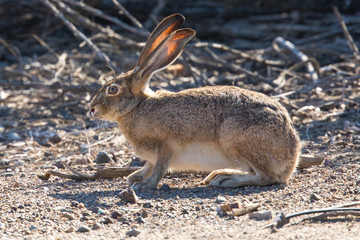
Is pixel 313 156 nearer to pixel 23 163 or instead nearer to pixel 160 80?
pixel 23 163

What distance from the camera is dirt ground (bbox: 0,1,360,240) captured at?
3812 millimetres

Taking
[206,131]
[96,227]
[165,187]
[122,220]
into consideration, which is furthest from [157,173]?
[96,227]

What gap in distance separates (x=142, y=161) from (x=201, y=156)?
960 millimetres

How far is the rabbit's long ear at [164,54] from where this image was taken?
5.27m

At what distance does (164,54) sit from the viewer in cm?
532

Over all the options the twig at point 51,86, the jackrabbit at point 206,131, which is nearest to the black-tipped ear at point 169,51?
the jackrabbit at point 206,131

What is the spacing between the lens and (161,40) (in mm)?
5434

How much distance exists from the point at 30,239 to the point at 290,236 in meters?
1.53

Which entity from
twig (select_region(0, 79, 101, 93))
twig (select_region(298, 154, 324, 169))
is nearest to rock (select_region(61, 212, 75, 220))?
twig (select_region(298, 154, 324, 169))

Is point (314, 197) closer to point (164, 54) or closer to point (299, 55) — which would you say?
point (164, 54)

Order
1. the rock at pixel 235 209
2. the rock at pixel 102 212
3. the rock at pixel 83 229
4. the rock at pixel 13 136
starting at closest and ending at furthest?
1. the rock at pixel 83 229
2. the rock at pixel 235 209
3. the rock at pixel 102 212
4. the rock at pixel 13 136

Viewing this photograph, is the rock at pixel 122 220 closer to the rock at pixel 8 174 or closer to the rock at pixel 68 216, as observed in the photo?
the rock at pixel 68 216

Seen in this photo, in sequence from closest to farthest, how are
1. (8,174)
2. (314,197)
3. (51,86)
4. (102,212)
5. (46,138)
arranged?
(102,212) < (314,197) < (8,174) < (46,138) < (51,86)

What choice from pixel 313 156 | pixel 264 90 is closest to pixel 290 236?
pixel 313 156
